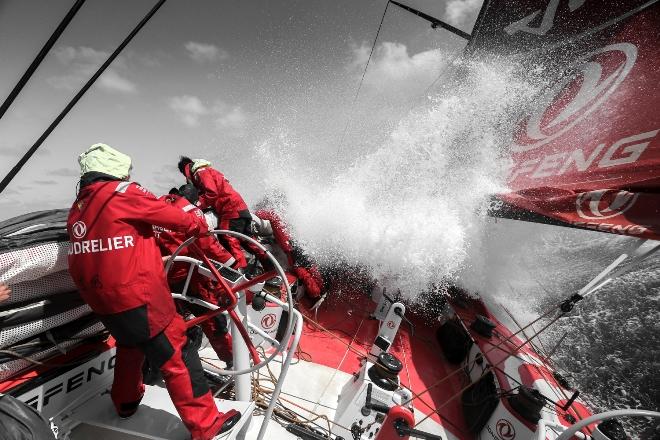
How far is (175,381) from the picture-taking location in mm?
1776

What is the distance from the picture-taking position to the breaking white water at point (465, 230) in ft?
17.8

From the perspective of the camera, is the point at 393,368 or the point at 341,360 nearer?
the point at 393,368

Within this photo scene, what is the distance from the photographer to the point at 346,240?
5.76 m

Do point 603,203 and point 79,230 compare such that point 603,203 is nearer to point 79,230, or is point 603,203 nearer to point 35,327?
point 79,230

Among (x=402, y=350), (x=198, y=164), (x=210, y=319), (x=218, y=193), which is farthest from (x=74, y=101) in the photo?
(x=402, y=350)

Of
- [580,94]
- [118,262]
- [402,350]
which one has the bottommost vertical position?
[402,350]

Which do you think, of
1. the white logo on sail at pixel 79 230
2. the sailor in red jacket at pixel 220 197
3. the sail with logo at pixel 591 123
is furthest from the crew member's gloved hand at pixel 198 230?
the sail with logo at pixel 591 123

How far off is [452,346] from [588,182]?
2.75 m

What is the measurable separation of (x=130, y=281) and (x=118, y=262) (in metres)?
0.12

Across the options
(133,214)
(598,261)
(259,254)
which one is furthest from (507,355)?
(598,261)

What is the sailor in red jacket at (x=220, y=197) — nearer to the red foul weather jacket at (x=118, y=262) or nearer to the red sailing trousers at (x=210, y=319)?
the red sailing trousers at (x=210, y=319)

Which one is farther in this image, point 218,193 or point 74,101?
point 218,193

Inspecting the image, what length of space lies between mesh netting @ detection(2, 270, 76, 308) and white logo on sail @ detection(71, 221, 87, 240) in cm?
36

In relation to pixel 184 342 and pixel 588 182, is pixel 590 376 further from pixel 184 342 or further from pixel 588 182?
pixel 184 342
